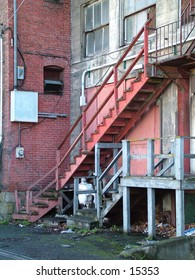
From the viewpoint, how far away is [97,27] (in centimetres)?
1574

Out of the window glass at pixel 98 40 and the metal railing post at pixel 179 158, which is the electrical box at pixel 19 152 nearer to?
the window glass at pixel 98 40

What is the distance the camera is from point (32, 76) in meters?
15.8

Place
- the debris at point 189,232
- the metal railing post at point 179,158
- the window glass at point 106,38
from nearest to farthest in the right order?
the metal railing post at point 179,158, the debris at point 189,232, the window glass at point 106,38

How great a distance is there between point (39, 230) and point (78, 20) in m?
Result: 7.33

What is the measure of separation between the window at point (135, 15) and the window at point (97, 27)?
101 cm

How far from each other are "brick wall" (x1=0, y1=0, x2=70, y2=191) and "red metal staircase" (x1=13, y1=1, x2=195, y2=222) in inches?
19.9

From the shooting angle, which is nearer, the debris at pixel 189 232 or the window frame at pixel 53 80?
the debris at pixel 189 232

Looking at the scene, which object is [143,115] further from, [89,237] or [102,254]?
[102,254]

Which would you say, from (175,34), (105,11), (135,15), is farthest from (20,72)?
(175,34)

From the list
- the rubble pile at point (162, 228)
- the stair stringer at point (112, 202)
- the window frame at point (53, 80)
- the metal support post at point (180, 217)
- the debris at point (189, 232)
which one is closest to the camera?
the metal support post at point (180, 217)

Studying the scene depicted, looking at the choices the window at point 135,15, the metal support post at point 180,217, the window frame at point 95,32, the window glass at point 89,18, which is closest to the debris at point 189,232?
the metal support post at point 180,217

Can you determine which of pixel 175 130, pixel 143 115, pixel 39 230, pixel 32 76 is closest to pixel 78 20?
pixel 32 76

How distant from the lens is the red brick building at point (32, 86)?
1534 cm

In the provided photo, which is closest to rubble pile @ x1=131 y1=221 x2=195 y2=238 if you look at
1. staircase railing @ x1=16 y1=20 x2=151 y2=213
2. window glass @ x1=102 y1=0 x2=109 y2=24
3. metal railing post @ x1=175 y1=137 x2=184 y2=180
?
metal railing post @ x1=175 y1=137 x2=184 y2=180
